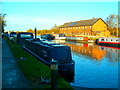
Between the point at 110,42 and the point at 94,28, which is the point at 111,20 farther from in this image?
the point at 110,42

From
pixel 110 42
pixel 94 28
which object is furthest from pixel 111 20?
pixel 110 42

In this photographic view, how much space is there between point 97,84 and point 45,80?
4626mm

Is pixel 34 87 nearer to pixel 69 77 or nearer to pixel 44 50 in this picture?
pixel 69 77

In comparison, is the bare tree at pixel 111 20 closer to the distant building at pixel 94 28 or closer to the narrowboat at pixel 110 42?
the distant building at pixel 94 28

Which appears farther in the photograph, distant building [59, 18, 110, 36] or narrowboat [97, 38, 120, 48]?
distant building [59, 18, 110, 36]

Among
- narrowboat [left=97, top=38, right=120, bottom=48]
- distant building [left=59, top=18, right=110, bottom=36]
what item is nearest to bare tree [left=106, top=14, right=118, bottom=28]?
distant building [left=59, top=18, right=110, bottom=36]

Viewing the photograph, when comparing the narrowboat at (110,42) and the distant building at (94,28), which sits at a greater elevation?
the distant building at (94,28)

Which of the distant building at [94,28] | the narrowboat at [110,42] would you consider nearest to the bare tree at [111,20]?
the distant building at [94,28]

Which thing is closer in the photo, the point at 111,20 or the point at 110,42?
the point at 110,42

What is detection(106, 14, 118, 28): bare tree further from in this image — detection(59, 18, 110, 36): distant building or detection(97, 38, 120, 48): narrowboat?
detection(97, 38, 120, 48): narrowboat

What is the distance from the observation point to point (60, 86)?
24.2 ft

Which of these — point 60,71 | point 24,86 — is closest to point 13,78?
point 24,86

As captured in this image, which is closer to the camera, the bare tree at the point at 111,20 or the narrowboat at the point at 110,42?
the narrowboat at the point at 110,42

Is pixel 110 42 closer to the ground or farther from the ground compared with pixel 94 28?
closer to the ground
